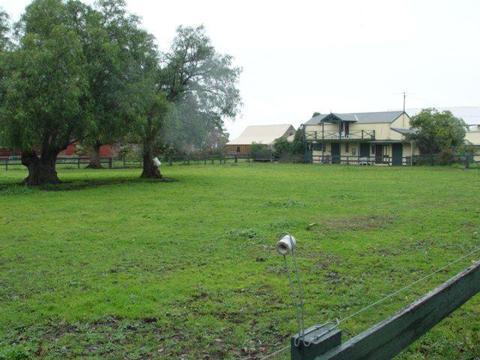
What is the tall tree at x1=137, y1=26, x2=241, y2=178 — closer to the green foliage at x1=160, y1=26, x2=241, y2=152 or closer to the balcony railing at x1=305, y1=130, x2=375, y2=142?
the green foliage at x1=160, y1=26, x2=241, y2=152

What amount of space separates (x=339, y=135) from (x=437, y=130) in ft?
40.3

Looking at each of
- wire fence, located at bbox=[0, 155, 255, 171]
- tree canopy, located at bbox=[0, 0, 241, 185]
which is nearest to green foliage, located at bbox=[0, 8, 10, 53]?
tree canopy, located at bbox=[0, 0, 241, 185]

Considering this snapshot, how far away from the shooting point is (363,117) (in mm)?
55781

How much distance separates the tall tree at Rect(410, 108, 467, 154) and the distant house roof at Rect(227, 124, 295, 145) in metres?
26.7

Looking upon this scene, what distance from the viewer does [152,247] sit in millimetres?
9016

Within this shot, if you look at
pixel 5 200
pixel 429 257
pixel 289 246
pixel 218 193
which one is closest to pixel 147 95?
pixel 218 193

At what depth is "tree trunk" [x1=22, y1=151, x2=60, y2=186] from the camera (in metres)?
22.4

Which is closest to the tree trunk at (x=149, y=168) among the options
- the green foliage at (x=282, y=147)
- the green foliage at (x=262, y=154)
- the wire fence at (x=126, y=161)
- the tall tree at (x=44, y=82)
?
the tall tree at (x=44, y=82)

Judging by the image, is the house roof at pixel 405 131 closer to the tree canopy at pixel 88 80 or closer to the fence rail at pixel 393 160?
the fence rail at pixel 393 160

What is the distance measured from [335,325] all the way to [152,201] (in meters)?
14.6

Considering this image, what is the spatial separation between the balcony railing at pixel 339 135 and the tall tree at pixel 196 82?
1119 inches

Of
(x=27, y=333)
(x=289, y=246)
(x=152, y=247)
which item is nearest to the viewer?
(x=289, y=246)

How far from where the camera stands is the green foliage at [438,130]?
1764 inches

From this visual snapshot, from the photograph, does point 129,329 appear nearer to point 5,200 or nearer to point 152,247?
point 152,247
